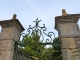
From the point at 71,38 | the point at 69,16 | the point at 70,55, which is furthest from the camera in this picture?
the point at 69,16

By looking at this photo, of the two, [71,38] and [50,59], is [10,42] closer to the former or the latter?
[71,38]

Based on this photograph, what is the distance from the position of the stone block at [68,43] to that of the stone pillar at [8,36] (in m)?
1.59

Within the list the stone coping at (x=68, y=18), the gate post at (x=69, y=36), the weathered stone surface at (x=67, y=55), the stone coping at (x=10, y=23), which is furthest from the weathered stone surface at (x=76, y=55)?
the stone coping at (x=10, y=23)

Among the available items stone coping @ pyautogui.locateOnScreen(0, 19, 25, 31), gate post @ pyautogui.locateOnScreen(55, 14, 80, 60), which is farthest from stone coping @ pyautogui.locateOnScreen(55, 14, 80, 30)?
stone coping @ pyautogui.locateOnScreen(0, 19, 25, 31)

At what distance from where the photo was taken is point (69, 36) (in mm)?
3799

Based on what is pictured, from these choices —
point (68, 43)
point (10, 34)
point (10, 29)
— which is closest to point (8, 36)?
point (10, 34)

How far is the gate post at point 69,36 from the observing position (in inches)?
140

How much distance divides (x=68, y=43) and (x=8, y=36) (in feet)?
6.36

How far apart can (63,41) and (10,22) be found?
1911 millimetres

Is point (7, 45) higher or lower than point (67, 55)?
higher

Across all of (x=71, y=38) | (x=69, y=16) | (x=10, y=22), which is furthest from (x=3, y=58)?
(x=69, y=16)

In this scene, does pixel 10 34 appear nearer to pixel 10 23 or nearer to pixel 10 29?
pixel 10 29

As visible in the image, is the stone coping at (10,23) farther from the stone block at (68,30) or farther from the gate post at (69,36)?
the stone block at (68,30)

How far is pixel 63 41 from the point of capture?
374 centimetres
